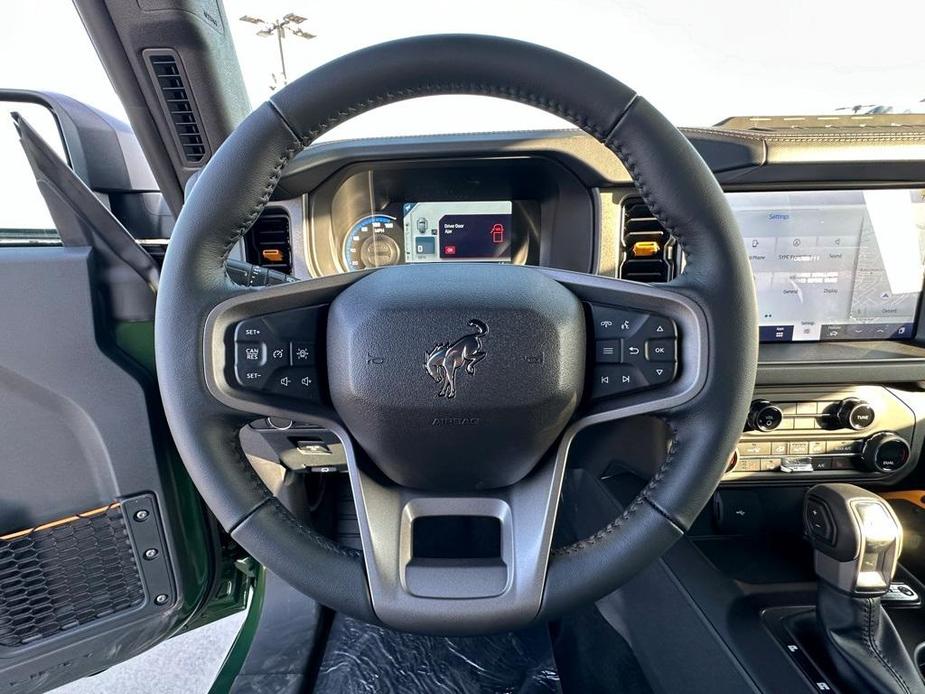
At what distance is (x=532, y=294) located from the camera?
2.43 ft

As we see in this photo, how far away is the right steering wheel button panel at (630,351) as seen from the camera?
736mm

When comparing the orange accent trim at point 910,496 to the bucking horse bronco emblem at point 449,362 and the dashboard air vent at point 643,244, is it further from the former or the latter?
the bucking horse bronco emblem at point 449,362

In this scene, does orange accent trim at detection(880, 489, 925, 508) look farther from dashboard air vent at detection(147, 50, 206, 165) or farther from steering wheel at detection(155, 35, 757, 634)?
dashboard air vent at detection(147, 50, 206, 165)

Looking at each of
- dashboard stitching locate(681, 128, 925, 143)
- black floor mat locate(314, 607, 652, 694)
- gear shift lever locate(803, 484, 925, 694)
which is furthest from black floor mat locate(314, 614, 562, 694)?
dashboard stitching locate(681, 128, 925, 143)

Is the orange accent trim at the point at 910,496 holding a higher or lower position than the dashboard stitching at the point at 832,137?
lower

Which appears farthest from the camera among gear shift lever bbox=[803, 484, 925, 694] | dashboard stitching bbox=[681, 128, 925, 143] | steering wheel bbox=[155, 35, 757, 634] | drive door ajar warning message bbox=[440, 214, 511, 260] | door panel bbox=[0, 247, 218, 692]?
drive door ajar warning message bbox=[440, 214, 511, 260]

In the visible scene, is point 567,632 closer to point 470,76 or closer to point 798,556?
point 798,556

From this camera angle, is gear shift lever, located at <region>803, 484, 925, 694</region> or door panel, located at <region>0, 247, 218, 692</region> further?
gear shift lever, located at <region>803, 484, 925, 694</region>

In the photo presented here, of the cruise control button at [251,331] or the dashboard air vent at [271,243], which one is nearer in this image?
the cruise control button at [251,331]

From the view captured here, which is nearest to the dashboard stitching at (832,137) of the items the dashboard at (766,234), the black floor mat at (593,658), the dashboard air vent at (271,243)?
the dashboard at (766,234)

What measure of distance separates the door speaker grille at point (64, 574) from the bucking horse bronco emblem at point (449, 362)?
732 millimetres

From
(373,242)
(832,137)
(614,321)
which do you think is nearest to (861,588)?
(614,321)

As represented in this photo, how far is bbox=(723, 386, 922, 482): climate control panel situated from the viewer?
136cm

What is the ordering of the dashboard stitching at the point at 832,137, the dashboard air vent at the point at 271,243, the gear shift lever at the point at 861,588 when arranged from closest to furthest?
the gear shift lever at the point at 861,588 → the dashboard stitching at the point at 832,137 → the dashboard air vent at the point at 271,243
